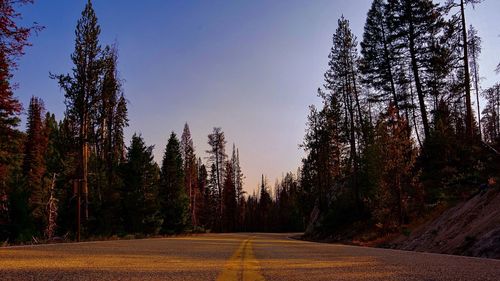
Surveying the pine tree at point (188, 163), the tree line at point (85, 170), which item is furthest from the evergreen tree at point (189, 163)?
the tree line at point (85, 170)

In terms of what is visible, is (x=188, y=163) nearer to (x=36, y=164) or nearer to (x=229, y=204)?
(x=229, y=204)

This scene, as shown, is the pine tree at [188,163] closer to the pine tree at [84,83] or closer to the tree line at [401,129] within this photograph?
the tree line at [401,129]

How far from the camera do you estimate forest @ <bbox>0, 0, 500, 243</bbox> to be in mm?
23781

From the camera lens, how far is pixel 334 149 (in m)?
60.2

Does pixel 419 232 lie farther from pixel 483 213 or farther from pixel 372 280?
pixel 372 280

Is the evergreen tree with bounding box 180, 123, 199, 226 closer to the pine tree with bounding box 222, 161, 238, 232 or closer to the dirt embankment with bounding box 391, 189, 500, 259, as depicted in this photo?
the pine tree with bounding box 222, 161, 238, 232

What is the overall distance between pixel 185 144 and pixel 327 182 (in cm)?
3128

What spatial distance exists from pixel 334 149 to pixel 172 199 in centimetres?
2610

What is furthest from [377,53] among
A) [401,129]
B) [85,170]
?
[85,170]

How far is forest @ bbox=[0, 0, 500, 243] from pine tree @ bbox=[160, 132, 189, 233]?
133 millimetres

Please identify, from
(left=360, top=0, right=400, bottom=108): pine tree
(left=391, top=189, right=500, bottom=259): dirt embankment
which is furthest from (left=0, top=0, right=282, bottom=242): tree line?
(left=360, top=0, right=400, bottom=108): pine tree

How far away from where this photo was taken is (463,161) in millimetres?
27125

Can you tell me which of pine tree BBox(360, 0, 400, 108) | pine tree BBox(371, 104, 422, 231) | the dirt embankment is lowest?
the dirt embankment

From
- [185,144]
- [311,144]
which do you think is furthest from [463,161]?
[185,144]
